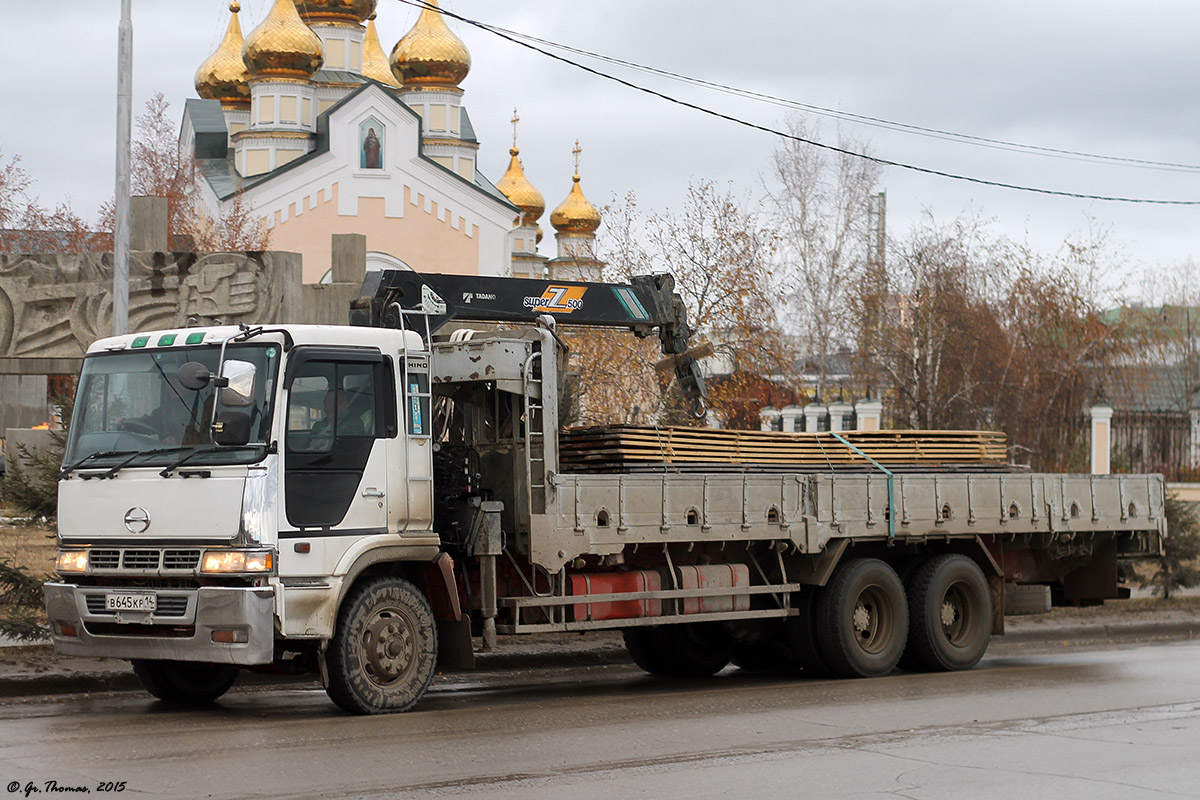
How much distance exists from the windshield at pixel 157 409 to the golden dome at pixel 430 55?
46.2 m

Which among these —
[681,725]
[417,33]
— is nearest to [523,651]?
[681,725]

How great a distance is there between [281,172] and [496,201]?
7.62m

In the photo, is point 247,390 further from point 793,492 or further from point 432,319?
point 793,492

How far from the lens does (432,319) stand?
38.7 ft

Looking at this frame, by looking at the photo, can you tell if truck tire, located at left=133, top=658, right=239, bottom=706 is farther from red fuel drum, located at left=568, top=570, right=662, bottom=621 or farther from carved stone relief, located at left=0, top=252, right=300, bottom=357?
carved stone relief, located at left=0, top=252, right=300, bottom=357

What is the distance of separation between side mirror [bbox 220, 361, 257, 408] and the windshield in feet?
0.41

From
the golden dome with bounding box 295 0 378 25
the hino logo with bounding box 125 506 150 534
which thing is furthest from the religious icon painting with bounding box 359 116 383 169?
the hino logo with bounding box 125 506 150 534

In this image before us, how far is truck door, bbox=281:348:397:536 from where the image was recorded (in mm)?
9656

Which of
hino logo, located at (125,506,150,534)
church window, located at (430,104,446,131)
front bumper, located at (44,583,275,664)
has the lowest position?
front bumper, located at (44,583,275,664)

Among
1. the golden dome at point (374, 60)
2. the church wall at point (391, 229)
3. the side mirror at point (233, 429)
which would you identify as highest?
the golden dome at point (374, 60)

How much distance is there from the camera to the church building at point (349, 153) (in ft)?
167

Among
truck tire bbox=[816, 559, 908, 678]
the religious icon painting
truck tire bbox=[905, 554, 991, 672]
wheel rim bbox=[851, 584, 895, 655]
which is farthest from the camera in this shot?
the religious icon painting

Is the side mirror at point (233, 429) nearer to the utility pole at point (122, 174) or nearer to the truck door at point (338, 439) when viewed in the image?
the truck door at point (338, 439)

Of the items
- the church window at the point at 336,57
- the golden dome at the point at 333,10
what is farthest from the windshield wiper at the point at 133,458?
the golden dome at the point at 333,10
